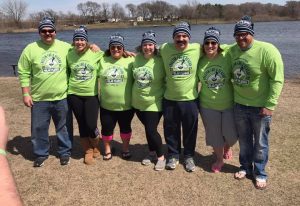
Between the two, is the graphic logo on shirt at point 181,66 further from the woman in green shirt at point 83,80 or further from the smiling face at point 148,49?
the woman in green shirt at point 83,80

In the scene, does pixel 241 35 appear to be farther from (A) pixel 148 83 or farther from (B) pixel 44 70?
(B) pixel 44 70

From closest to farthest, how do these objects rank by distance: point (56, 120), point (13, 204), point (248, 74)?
point (13, 204), point (248, 74), point (56, 120)

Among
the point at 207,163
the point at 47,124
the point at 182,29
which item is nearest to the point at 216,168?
the point at 207,163

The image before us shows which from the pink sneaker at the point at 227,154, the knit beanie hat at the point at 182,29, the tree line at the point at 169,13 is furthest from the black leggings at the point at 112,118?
the tree line at the point at 169,13

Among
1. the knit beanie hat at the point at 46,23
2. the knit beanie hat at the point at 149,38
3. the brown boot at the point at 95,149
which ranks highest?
the knit beanie hat at the point at 46,23

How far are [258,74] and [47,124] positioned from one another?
3174 millimetres

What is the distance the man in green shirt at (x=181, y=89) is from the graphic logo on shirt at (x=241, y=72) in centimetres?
57

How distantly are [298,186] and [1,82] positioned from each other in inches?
426

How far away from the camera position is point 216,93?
4.95m

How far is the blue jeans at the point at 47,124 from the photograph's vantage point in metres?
5.50

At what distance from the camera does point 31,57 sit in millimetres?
5289

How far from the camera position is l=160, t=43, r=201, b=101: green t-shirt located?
16.2 ft

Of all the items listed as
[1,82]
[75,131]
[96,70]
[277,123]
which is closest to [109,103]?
[96,70]

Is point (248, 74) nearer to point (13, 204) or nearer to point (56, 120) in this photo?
point (56, 120)
